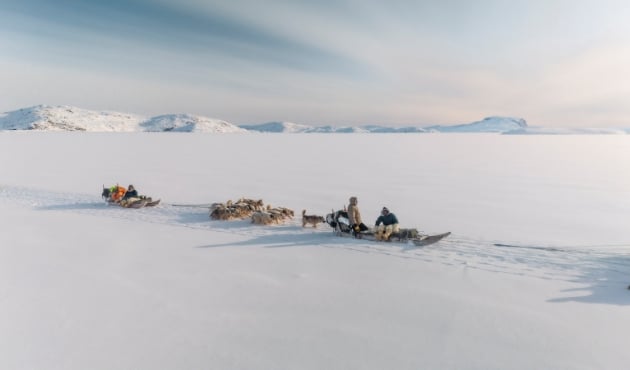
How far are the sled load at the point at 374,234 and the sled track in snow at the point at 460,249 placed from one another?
244 millimetres

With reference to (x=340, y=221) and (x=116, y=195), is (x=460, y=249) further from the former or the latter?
(x=116, y=195)

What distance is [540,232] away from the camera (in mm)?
13047

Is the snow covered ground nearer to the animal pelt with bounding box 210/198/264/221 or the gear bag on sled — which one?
the animal pelt with bounding box 210/198/264/221

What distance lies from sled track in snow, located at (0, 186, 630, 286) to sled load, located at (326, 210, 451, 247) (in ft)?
0.80

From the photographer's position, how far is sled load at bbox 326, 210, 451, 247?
11065mm

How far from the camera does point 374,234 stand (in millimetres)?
11555

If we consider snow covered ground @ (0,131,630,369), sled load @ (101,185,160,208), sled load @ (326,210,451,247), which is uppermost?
sled load @ (101,185,160,208)

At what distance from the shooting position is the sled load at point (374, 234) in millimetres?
11065

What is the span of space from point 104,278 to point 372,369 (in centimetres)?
641

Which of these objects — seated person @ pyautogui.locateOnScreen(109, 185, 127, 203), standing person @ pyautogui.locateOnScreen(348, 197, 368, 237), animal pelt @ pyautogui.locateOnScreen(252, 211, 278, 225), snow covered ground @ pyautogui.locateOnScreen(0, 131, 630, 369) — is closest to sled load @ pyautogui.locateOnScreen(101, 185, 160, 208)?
seated person @ pyautogui.locateOnScreen(109, 185, 127, 203)

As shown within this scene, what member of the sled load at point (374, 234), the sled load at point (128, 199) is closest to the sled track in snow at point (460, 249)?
the sled load at point (374, 234)

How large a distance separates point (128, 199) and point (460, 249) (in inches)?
534

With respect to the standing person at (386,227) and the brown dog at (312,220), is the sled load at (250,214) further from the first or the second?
the standing person at (386,227)

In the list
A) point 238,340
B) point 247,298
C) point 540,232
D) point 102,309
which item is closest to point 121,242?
point 102,309
